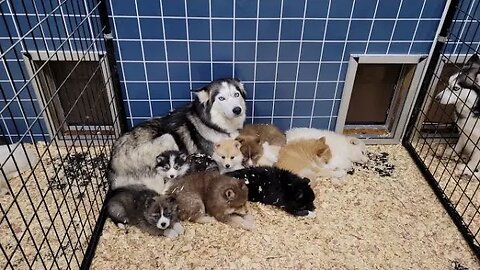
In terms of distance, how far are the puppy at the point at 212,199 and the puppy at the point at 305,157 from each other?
0.43m

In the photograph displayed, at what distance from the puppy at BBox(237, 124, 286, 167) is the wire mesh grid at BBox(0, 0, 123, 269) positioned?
94 cm

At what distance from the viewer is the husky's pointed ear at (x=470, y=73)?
7.58 feet

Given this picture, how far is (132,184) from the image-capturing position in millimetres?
2312

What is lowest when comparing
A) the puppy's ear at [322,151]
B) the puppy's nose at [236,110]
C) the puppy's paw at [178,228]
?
the puppy's paw at [178,228]

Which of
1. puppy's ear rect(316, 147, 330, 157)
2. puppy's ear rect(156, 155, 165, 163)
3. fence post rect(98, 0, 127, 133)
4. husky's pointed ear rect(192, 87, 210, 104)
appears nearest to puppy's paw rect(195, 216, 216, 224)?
puppy's ear rect(156, 155, 165, 163)

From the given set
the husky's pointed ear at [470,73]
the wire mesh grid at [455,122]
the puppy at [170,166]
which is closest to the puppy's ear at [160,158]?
the puppy at [170,166]

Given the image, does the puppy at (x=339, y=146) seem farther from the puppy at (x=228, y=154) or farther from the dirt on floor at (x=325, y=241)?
the puppy at (x=228, y=154)

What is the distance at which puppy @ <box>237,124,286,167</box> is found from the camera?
2.51 meters

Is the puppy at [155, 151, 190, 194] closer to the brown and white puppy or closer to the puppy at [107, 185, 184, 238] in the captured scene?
the puppy at [107, 185, 184, 238]

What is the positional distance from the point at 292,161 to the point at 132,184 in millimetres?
1038

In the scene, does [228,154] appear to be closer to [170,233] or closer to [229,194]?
[229,194]

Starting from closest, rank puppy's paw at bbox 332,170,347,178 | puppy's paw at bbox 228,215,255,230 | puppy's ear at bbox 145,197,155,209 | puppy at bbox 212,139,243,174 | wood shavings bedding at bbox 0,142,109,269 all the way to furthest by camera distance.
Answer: wood shavings bedding at bbox 0,142,109,269, puppy's ear at bbox 145,197,155,209, puppy's paw at bbox 228,215,255,230, puppy at bbox 212,139,243,174, puppy's paw at bbox 332,170,347,178

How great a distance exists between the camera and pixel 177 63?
2.53 metres

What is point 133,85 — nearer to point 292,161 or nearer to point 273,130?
point 273,130
